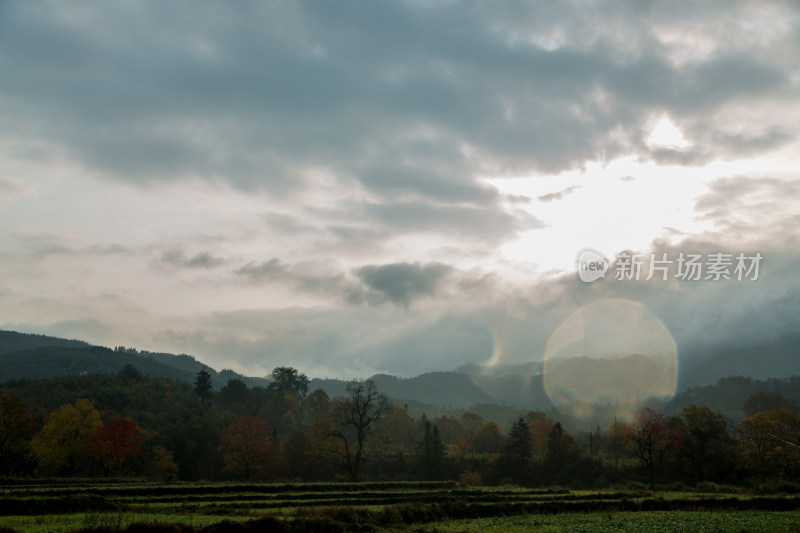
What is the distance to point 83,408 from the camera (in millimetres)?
118500

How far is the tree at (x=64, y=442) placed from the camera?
106 metres

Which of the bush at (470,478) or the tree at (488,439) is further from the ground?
the tree at (488,439)

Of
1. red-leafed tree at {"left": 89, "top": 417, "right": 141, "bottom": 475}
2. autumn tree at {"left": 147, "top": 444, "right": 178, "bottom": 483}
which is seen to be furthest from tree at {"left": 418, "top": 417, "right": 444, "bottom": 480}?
red-leafed tree at {"left": 89, "top": 417, "right": 141, "bottom": 475}

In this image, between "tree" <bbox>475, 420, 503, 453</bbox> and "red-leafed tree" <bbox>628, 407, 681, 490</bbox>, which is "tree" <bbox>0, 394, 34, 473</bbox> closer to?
"tree" <bbox>475, 420, 503, 453</bbox>

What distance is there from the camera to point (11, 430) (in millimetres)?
111125

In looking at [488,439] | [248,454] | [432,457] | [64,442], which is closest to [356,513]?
[248,454]

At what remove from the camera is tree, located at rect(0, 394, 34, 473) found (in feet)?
362

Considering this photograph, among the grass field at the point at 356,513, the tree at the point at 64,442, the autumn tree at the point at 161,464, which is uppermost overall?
the grass field at the point at 356,513

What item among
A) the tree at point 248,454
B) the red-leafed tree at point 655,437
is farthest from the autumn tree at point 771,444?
the tree at point 248,454

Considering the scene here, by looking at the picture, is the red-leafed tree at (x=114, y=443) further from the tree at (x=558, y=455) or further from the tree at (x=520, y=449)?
the tree at (x=558, y=455)

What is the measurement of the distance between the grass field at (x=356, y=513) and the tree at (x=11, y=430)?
206 feet

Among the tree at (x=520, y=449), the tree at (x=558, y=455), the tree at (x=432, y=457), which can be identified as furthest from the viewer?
the tree at (x=432, y=457)

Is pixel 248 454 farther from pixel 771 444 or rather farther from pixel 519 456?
pixel 771 444

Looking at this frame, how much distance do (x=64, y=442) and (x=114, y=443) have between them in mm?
12483
